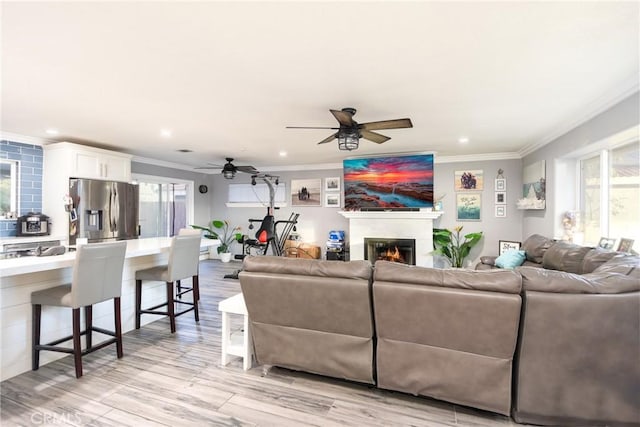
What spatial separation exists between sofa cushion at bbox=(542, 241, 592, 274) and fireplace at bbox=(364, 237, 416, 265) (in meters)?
2.59

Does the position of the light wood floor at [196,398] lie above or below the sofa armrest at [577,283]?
below

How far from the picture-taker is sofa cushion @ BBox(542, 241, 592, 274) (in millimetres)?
2988

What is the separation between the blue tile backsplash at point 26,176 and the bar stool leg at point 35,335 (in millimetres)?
2751

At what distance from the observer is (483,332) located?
1.79 m

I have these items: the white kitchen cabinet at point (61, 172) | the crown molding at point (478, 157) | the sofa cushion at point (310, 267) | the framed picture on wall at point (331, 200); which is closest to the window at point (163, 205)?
the white kitchen cabinet at point (61, 172)

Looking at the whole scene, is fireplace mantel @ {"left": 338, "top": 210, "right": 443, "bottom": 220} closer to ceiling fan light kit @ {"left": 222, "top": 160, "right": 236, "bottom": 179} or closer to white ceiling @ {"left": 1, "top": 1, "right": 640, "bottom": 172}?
white ceiling @ {"left": 1, "top": 1, "right": 640, "bottom": 172}

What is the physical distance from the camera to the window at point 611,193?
2984 millimetres

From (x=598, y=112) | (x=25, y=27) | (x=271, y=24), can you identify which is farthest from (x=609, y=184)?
(x=25, y=27)

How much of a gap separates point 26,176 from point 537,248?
7308 millimetres

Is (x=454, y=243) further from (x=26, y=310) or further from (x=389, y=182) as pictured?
(x=26, y=310)

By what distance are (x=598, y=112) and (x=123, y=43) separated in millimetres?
4322

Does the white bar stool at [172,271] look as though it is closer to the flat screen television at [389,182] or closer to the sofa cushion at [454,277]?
the sofa cushion at [454,277]

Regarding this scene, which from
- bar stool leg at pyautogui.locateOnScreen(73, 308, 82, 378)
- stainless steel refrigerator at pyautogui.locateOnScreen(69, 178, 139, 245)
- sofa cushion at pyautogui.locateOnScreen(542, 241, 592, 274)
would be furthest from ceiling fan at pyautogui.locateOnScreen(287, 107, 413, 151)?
stainless steel refrigerator at pyautogui.locateOnScreen(69, 178, 139, 245)

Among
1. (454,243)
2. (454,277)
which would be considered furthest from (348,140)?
(454,243)
